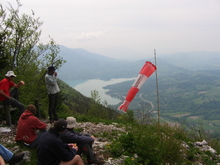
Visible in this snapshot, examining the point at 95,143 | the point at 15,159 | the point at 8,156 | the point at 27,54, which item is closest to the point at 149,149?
the point at 95,143

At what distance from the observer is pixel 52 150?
13.7 feet

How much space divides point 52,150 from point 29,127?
190 cm

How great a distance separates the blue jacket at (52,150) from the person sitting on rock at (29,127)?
1591 mm

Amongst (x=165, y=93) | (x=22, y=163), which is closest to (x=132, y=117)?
(x=22, y=163)

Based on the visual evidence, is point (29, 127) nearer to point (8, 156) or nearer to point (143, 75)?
point (8, 156)

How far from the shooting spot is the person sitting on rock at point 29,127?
565 cm

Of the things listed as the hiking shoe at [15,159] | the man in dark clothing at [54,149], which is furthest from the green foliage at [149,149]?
the hiking shoe at [15,159]

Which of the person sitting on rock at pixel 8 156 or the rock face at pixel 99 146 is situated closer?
the person sitting on rock at pixel 8 156

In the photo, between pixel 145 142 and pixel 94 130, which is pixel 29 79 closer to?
pixel 94 130

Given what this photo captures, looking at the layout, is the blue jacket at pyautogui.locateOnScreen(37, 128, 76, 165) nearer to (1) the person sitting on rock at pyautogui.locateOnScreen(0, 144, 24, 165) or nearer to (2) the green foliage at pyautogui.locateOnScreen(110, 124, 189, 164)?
(1) the person sitting on rock at pyautogui.locateOnScreen(0, 144, 24, 165)

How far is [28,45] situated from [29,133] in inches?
625

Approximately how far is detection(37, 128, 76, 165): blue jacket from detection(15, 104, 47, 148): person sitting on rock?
159 centimetres

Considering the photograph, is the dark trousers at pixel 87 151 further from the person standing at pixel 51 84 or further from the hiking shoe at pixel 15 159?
the person standing at pixel 51 84

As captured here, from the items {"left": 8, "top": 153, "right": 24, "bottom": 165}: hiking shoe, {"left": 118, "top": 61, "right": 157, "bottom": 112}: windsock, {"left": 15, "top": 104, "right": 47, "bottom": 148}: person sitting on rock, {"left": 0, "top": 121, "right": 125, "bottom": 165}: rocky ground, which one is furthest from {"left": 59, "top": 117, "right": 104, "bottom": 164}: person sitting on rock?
{"left": 118, "top": 61, "right": 157, "bottom": 112}: windsock
